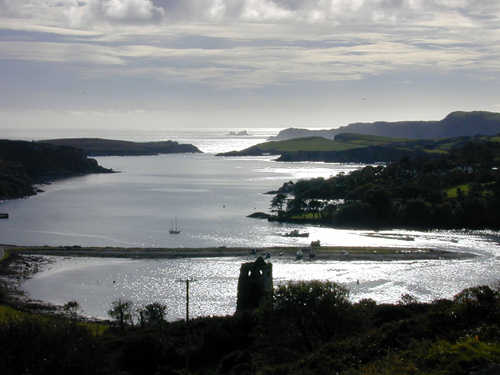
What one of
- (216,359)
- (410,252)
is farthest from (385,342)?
(410,252)

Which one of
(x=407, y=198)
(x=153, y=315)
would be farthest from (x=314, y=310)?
(x=407, y=198)

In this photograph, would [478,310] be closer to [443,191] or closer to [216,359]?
[216,359]

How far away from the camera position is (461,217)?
58594mm

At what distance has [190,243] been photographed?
5059 centimetres

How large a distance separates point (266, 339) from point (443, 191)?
56352 millimetres

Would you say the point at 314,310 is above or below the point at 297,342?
above

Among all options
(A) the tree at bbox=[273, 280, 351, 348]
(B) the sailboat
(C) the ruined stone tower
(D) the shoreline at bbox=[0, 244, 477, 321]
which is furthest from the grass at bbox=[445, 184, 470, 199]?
(A) the tree at bbox=[273, 280, 351, 348]

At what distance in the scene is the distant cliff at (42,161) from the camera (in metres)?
116

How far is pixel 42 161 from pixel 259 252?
98045 mm

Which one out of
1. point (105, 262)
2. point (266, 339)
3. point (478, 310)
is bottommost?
point (105, 262)

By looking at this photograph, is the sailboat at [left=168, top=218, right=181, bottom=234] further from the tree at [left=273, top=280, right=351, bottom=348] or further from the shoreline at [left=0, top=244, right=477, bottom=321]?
the tree at [left=273, top=280, right=351, bottom=348]

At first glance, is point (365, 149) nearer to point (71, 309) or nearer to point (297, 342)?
point (71, 309)

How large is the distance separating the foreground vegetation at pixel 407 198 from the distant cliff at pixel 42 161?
5565cm

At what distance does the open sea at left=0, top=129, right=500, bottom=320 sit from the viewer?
3319 cm
